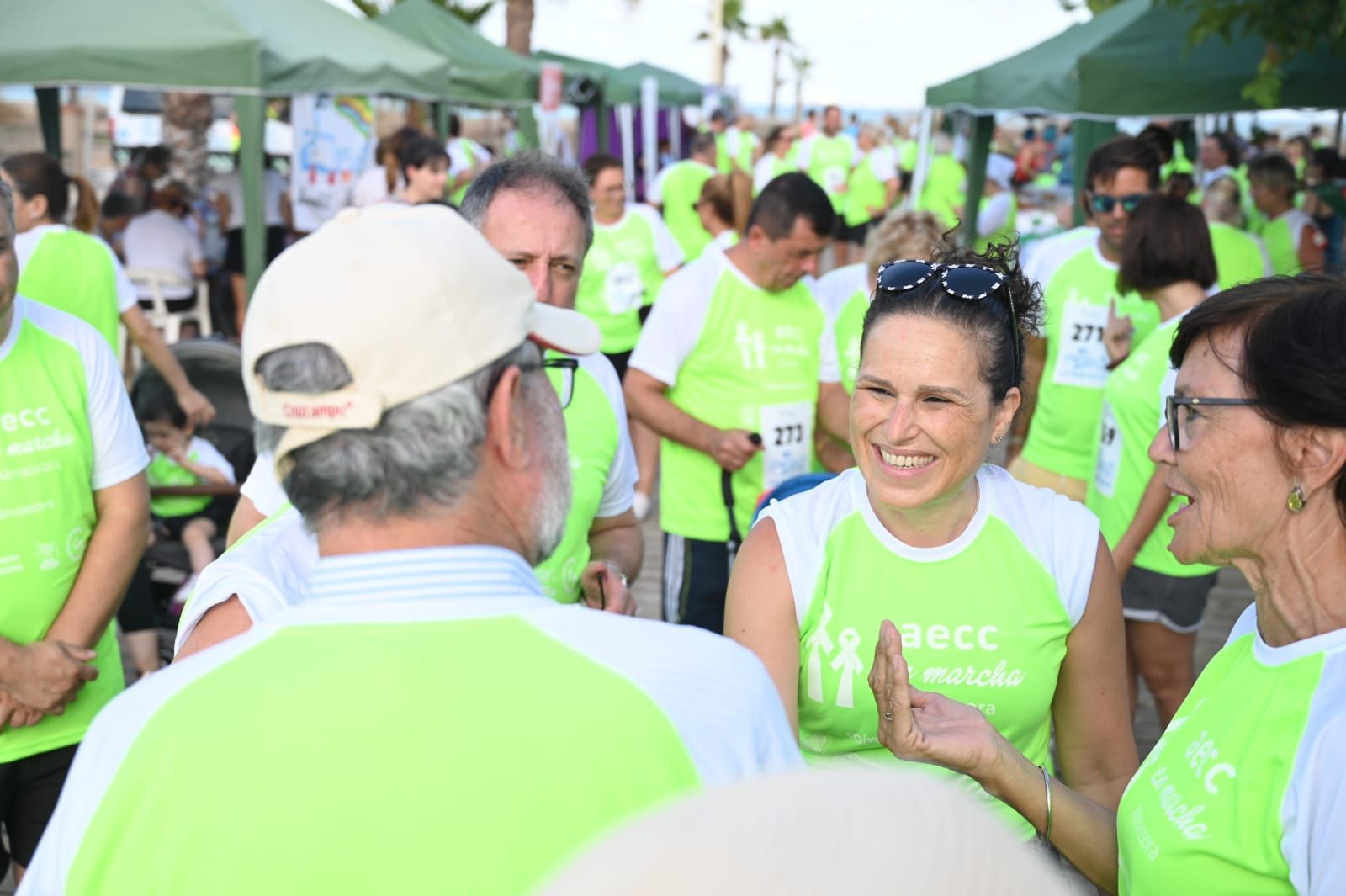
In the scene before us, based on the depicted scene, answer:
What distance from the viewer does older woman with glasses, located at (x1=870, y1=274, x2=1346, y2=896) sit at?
1.56 metres

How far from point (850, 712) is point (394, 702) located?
1296 millimetres

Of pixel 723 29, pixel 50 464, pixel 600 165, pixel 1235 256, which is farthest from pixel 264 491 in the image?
pixel 723 29

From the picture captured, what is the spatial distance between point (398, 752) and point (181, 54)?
27.4ft

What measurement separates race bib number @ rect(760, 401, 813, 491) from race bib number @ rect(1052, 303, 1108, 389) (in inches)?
42.3

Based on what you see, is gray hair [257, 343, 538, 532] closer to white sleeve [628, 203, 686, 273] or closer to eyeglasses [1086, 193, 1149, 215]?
eyeglasses [1086, 193, 1149, 215]

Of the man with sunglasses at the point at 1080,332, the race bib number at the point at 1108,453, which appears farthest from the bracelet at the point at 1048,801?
the man with sunglasses at the point at 1080,332

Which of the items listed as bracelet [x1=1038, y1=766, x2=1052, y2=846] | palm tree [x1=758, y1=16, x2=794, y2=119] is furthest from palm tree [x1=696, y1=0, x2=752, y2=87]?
bracelet [x1=1038, y1=766, x2=1052, y2=846]

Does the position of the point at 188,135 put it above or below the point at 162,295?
above

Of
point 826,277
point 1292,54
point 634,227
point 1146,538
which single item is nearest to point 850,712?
point 1146,538

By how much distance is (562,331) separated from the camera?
4.34 feet

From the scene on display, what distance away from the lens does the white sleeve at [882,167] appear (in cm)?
1650

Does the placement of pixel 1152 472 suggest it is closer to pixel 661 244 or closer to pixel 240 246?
pixel 661 244

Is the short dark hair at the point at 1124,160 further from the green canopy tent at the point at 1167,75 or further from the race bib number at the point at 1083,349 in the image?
the green canopy tent at the point at 1167,75

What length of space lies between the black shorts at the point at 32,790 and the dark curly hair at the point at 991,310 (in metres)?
2.02
